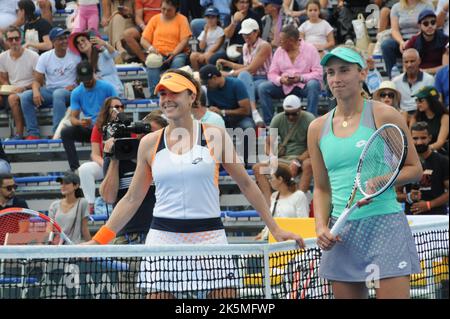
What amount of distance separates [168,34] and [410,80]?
3.47 meters

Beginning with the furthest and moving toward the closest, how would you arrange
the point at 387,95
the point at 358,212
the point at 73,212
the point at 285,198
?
1. the point at 387,95
2. the point at 285,198
3. the point at 73,212
4. the point at 358,212

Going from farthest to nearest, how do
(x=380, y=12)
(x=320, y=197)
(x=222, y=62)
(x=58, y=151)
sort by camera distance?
(x=380, y=12) → (x=222, y=62) → (x=58, y=151) → (x=320, y=197)

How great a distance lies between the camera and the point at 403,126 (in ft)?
16.3

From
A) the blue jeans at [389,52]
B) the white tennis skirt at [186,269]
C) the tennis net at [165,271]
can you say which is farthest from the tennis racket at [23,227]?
the blue jeans at [389,52]

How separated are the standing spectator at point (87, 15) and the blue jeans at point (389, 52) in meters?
4.12

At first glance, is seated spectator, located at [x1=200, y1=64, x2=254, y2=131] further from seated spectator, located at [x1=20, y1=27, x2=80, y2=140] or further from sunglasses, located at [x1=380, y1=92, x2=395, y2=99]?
seated spectator, located at [x1=20, y1=27, x2=80, y2=140]

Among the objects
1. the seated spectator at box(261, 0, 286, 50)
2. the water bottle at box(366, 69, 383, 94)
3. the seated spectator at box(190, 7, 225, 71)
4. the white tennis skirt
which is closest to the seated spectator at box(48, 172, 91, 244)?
the water bottle at box(366, 69, 383, 94)

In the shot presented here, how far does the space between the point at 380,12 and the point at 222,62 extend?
2.54m

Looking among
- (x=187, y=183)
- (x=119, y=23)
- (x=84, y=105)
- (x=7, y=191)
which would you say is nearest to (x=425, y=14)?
(x=84, y=105)

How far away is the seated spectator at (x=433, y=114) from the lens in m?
11.2

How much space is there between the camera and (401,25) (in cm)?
1373

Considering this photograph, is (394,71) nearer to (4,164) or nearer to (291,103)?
(291,103)
